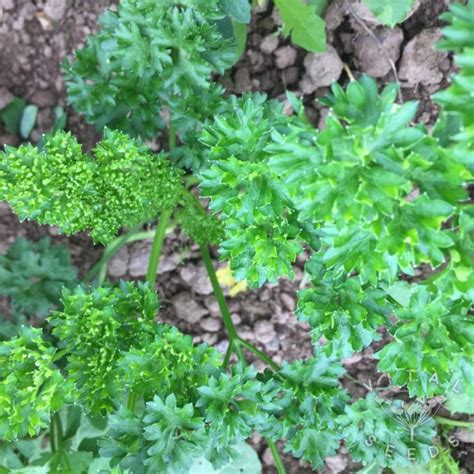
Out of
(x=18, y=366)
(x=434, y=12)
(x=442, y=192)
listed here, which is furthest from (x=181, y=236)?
(x=442, y=192)

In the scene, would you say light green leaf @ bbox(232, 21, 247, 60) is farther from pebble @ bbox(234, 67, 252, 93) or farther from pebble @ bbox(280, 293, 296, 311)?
pebble @ bbox(280, 293, 296, 311)

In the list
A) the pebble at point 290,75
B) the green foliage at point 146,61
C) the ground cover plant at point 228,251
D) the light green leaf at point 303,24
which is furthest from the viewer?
the pebble at point 290,75

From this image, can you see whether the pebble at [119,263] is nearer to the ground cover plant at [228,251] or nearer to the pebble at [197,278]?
the pebble at [197,278]

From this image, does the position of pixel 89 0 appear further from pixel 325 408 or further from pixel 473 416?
pixel 473 416

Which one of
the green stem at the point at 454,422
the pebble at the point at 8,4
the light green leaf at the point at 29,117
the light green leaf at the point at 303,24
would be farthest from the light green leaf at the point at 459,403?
the pebble at the point at 8,4

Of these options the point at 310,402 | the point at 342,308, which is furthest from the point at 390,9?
the point at 310,402

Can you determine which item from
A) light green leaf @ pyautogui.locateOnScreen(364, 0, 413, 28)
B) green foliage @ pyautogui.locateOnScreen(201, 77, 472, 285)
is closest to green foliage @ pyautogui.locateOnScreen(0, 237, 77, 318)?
green foliage @ pyautogui.locateOnScreen(201, 77, 472, 285)

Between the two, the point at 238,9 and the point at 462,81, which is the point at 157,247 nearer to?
the point at 238,9
